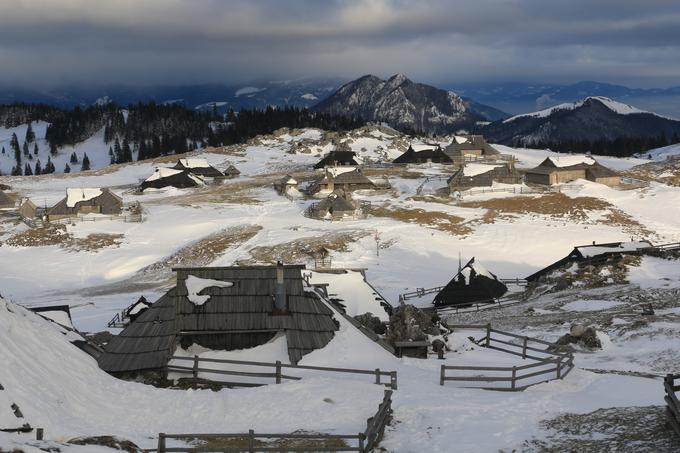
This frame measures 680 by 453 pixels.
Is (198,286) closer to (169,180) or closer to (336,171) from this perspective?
(336,171)

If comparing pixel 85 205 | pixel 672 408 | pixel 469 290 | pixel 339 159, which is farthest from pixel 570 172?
pixel 672 408

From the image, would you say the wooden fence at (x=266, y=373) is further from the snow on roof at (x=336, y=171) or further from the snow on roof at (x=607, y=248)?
the snow on roof at (x=336, y=171)

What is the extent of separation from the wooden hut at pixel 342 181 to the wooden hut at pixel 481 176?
1300 centimetres

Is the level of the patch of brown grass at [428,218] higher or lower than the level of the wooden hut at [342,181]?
lower

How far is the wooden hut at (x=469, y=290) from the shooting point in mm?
45500

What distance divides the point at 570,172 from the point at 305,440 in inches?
3494

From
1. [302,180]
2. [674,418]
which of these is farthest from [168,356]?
[302,180]

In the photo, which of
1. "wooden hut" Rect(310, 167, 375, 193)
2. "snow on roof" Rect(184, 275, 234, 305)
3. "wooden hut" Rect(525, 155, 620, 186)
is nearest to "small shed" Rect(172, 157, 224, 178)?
"wooden hut" Rect(310, 167, 375, 193)

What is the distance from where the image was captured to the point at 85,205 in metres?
79.9

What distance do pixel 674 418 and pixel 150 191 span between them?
9607cm

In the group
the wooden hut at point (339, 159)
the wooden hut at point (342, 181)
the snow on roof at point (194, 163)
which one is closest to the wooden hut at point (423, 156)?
the wooden hut at point (339, 159)

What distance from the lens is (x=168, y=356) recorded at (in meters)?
21.5

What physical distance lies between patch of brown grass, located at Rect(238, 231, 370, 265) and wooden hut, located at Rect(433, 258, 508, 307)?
17.7 metres

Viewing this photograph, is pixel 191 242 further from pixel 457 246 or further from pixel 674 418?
pixel 674 418
